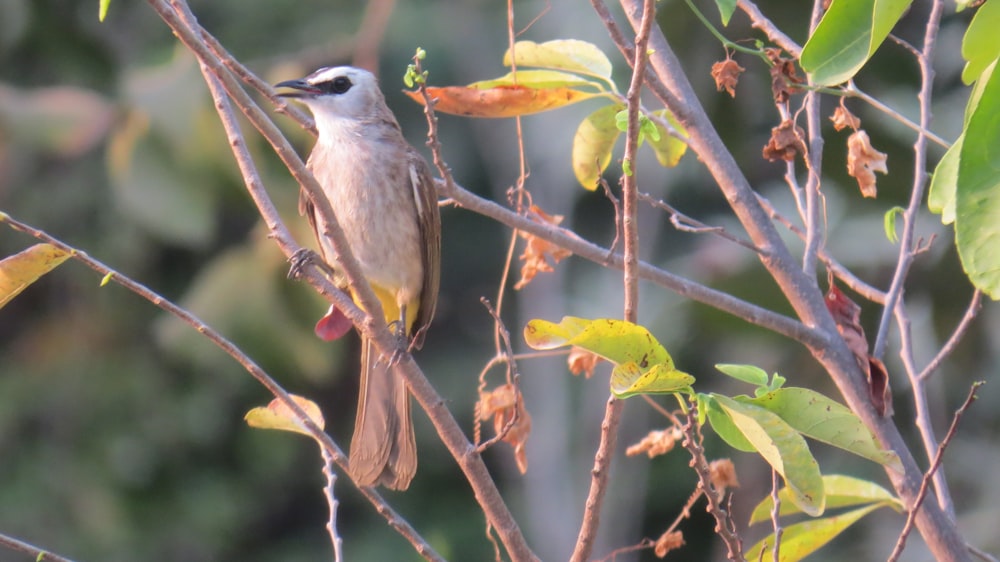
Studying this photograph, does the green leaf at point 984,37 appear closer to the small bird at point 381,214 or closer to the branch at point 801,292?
the branch at point 801,292

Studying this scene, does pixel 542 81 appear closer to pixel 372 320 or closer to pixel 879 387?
pixel 372 320

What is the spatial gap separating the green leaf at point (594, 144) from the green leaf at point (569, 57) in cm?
14

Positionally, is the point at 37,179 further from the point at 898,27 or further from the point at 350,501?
the point at 898,27

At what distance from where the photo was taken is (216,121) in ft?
16.5

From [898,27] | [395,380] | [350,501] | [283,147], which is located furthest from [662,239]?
[283,147]

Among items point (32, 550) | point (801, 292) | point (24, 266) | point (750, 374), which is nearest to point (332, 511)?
point (32, 550)

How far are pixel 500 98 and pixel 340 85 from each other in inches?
52.2

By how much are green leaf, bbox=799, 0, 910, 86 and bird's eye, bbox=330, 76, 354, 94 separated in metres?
1.80

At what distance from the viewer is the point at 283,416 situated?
70.5 inches

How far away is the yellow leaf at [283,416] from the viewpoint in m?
1.78

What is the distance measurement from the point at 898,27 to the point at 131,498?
4.49 m

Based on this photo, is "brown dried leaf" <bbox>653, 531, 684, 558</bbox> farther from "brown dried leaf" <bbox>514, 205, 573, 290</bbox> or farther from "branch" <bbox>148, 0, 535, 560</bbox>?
"brown dried leaf" <bbox>514, 205, 573, 290</bbox>

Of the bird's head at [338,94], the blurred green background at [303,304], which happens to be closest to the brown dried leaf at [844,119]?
the bird's head at [338,94]

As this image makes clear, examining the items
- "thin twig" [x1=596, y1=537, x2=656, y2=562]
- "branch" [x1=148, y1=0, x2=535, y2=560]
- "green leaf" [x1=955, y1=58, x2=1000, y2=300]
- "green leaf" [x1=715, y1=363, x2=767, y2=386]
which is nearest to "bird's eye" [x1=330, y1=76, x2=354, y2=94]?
"branch" [x1=148, y1=0, x2=535, y2=560]
